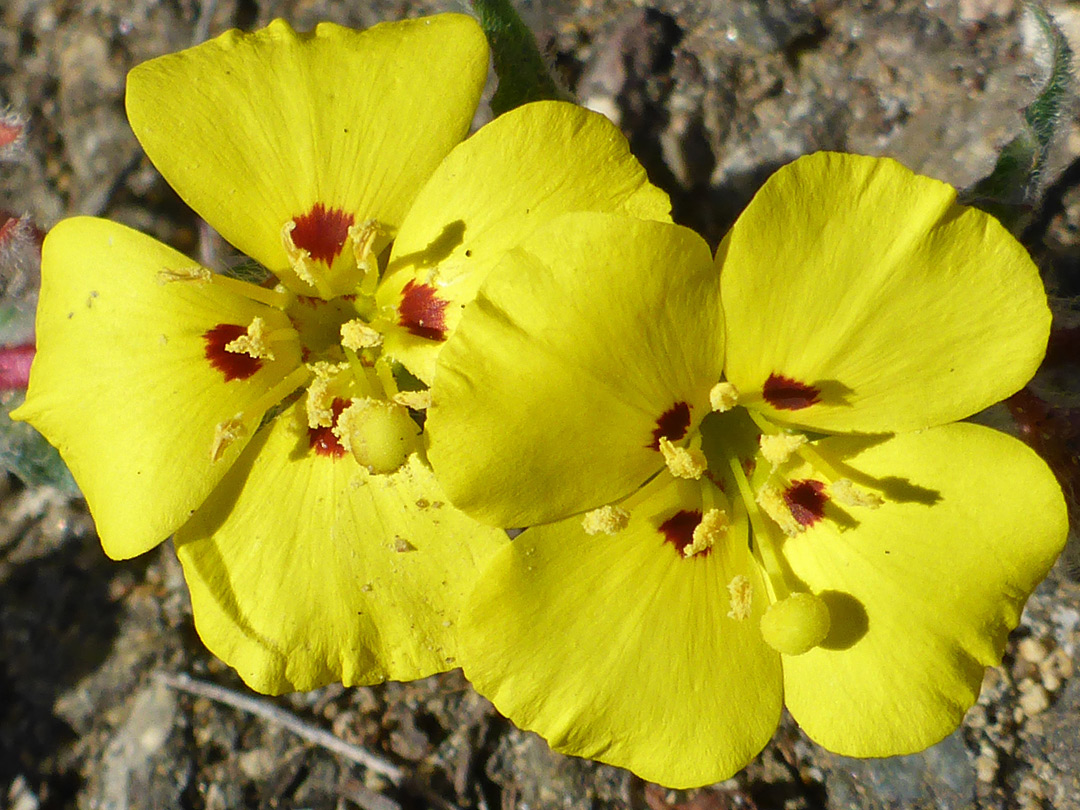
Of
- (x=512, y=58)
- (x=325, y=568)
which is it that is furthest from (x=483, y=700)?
(x=512, y=58)

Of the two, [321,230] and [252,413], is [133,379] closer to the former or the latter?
Answer: [252,413]

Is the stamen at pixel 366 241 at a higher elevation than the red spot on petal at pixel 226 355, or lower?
higher

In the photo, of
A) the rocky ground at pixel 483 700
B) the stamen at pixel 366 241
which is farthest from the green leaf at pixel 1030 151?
the stamen at pixel 366 241

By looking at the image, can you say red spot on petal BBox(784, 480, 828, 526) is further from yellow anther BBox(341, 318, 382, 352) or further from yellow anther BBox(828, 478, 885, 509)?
yellow anther BBox(341, 318, 382, 352)

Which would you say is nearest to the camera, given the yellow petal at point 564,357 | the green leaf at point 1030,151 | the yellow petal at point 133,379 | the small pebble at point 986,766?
the yellow petal at point 564,357

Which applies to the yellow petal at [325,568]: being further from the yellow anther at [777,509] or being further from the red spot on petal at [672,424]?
the yellow anther at [777,509]

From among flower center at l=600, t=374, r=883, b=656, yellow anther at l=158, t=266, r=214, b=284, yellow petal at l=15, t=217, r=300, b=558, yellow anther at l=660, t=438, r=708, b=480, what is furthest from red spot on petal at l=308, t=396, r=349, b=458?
yellow anther at l=660, t=438, r=708, b=480

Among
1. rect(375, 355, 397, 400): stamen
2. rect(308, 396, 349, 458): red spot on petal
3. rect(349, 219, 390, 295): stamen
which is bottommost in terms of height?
rect(308, 396, 349, 458): red spot on petal
